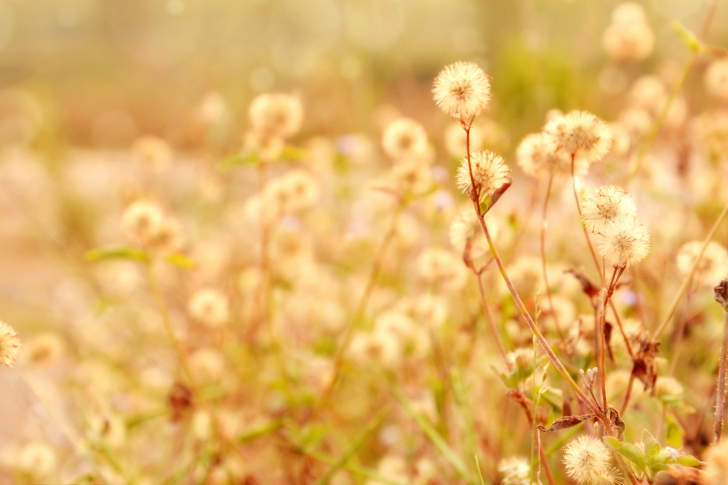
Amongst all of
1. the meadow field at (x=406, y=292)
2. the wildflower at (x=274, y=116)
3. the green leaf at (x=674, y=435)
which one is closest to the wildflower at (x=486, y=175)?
the meadow field at (x=406, y=292)

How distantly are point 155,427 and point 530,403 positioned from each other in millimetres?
773

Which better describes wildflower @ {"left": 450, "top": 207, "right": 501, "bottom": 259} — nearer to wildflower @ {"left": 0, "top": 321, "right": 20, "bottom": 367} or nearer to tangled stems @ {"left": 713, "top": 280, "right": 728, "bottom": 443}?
tangled stems @ {"left": 713, "top": 280, "right": 728, "bottom": 443}

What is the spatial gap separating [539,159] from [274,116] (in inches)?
12.9

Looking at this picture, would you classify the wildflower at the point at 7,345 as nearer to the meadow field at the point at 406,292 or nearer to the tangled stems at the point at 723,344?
the meadow field at the point at 406,292

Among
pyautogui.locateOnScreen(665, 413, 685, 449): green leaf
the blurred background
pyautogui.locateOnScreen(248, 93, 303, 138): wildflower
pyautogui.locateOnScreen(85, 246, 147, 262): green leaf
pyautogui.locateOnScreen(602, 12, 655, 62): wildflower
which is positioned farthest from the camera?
the blurred background

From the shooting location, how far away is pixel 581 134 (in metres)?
0.35

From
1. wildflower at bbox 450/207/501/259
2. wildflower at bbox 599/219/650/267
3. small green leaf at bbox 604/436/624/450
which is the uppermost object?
wildflower at bbox 450/207/501/259

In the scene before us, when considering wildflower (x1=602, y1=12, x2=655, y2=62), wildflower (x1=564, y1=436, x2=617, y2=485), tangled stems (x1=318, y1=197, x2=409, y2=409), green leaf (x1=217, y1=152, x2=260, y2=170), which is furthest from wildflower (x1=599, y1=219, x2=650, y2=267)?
wildflower (x1=602, y1=12, x2=655, y2=62)

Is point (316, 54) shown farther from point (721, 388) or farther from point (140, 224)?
point (721, 388)

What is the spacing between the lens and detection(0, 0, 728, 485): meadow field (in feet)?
1.22

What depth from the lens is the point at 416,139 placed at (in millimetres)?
561

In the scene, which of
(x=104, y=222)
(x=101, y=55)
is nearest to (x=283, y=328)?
(x=104, y=222)

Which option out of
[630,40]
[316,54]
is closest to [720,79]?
[630,40]

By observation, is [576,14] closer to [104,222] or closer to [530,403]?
[530,403]
